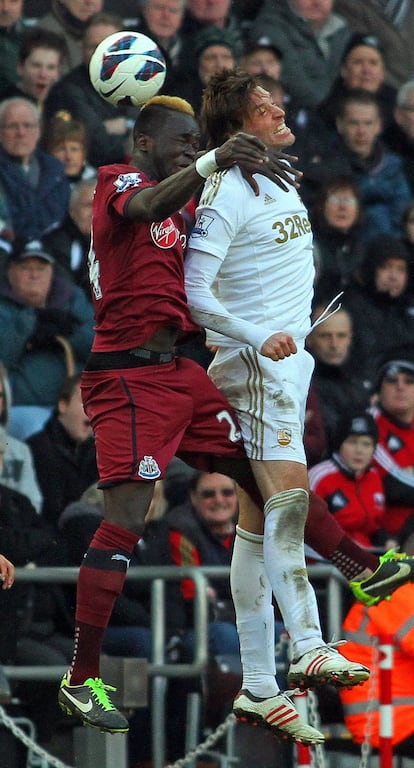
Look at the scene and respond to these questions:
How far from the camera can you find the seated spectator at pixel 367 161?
38.0 feet

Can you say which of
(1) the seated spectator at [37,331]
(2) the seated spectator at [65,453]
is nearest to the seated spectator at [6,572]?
(2) the seated spectator at [65,453]

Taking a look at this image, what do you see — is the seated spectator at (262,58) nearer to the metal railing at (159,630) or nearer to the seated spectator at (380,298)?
the seated spectator at (380,298)

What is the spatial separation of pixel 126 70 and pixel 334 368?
454 cm

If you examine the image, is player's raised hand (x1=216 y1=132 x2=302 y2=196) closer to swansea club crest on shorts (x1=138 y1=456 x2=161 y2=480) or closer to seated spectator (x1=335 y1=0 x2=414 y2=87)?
swansea club crest on shorts (x1=138 y1=456 x2=161 y2=480)

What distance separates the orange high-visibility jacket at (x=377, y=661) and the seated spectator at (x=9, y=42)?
4208 millimetres

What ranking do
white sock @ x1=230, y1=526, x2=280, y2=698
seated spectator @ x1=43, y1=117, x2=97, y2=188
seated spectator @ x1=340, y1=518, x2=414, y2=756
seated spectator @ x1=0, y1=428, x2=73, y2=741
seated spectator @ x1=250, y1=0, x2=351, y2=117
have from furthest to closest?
seated spectator @ x1=250, y1=0, x2=351, y2=117 < seated spectator @ x1=43, y1=117, x2=97, y2=188 < seated spectator @ x1=0, y1=428, x2=73, y2=741 < seated spectator @ x1=340, y1=518, x2=414, y2=756 < white sock @ x1=230, y1=526, x2=280, y2=698

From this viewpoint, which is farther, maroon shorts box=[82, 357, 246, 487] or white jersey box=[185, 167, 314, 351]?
white jersey box=[185, 167, 314, 351]

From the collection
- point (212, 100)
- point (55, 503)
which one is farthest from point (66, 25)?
point (212, 100)

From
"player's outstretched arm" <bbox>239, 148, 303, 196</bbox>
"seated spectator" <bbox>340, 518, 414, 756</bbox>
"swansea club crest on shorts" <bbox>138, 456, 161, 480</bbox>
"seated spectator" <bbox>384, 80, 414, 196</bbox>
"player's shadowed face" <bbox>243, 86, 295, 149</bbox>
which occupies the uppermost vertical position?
"seated spectator" <bbox>384, 80, 414, 196</bbox>

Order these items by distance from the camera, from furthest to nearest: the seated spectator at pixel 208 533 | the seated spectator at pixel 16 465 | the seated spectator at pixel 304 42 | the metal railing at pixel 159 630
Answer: the seated spectator at pixel 304 42, the seated spectator at pixel 16 465, the seated spectator at pixel 208 533, the metal railing at pixel 159 630

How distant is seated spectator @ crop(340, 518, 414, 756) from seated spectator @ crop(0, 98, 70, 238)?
128 inches

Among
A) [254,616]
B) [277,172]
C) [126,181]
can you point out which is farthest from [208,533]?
[126,181]

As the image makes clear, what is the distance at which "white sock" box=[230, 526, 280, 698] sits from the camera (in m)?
6.69

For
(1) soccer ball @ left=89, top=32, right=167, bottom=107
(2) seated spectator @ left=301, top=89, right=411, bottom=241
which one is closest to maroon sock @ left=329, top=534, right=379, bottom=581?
(1) soccer ball @ left=89, top=32, right=167, bottom=107
